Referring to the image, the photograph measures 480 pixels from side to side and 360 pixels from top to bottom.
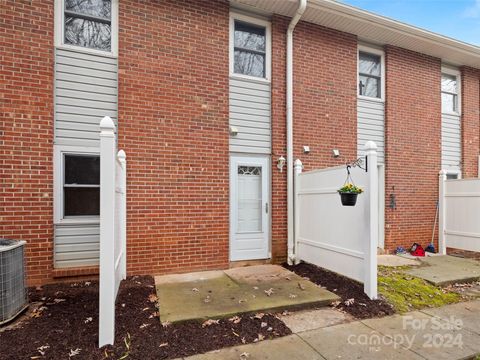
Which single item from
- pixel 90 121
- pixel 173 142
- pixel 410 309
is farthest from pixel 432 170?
pixel 90 121

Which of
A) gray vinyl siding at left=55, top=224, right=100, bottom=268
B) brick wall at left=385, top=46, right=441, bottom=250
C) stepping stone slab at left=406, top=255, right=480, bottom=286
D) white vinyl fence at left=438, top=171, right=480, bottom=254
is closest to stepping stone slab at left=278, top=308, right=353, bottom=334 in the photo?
stepping stone slab at left=406, top=255, right=480, bottom=286

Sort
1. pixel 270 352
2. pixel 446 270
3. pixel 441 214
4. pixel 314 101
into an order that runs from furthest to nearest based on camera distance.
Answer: pixel 441 214
pixel 314 101
pixel 446 270
pixel 270 352

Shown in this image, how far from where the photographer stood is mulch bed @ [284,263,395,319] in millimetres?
3926

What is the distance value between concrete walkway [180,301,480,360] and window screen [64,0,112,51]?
5.03 metres

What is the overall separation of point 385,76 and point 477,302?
5.15m

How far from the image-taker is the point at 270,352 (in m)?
3.00

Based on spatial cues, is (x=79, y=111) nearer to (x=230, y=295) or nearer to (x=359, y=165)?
(x=230, y=295)

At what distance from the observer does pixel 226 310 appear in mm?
3775

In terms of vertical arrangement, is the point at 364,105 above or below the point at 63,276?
above

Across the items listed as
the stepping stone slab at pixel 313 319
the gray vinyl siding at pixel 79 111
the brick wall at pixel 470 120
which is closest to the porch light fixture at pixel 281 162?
the stepping stone slab at pixel 313 319

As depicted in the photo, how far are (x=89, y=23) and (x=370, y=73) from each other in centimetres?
611

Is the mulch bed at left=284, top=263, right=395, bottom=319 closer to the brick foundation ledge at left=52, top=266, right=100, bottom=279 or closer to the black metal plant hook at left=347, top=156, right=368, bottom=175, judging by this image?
the black metal plant hook at left=347, top=156, right=368, bottom=175

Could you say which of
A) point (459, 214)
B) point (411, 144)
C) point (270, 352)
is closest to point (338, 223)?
point (270, 352)

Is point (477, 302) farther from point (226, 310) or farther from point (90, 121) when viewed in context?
point (90, 121)
